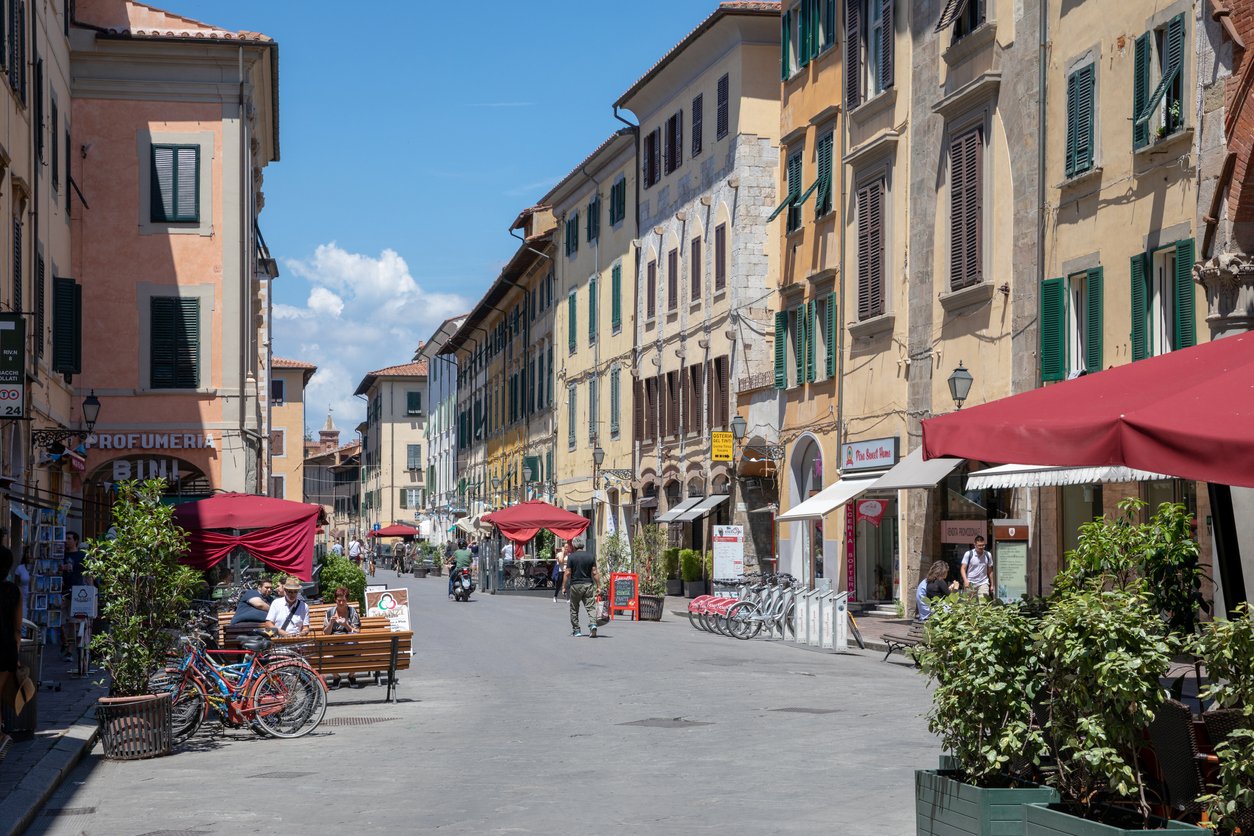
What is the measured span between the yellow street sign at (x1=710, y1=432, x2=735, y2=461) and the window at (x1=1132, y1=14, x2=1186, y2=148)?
16.8 metres

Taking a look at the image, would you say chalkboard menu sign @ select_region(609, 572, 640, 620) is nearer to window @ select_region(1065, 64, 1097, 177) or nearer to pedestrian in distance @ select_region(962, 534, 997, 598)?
pedestrian in distance @ select_region(962, 534, 997, 598)

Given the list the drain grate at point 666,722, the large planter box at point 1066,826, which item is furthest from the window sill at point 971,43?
the large planter box at point 1066,826

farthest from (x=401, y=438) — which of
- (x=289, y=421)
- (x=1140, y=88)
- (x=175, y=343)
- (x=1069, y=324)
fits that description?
(x=1140, y=88)

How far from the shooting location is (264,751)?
47.1 feet

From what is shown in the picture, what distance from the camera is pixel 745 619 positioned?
95.0ft

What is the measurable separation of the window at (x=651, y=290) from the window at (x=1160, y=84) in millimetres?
24783

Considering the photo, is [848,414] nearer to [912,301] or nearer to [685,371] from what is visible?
[912,301]

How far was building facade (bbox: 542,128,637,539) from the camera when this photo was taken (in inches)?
1930

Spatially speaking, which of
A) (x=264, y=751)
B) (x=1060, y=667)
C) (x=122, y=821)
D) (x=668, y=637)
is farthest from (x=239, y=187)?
(x=1060, y=667)

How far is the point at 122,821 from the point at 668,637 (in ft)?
61.1

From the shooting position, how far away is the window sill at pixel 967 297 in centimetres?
2617

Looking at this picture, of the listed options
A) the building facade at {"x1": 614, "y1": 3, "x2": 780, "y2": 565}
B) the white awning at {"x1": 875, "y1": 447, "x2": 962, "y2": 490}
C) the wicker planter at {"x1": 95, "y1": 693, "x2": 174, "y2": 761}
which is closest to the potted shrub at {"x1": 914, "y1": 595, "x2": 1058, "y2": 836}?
the wicker planter at {"x1": 95, "y1": 693, "x2": 174, "y2": 761}

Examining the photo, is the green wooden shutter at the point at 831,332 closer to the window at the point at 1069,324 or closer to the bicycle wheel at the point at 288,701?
the window at the point at 1069,324

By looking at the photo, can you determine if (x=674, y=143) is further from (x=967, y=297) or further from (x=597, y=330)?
(x=967, y=297)
